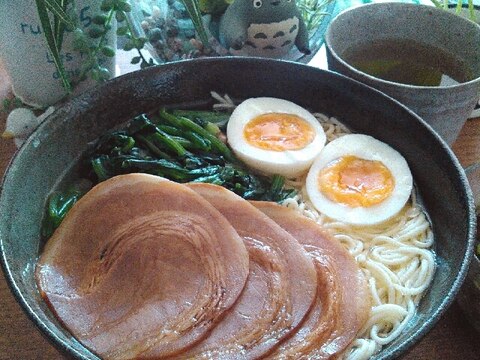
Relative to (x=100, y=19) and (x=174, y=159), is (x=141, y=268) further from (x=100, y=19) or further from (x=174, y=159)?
(x=100, y=19)

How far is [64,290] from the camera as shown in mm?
1187

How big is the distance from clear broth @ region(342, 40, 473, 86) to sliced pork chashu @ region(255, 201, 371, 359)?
28.1 inches

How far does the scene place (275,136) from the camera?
1.59 meters

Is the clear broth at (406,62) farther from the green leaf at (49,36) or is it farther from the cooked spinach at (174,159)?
the green leaf at (49,36)

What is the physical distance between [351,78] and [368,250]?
534 millimetres

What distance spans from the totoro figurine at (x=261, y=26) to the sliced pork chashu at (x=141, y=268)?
2.04 ft

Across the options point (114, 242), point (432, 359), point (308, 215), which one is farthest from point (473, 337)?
point (114, 242)

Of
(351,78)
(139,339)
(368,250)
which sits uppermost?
(351,78)

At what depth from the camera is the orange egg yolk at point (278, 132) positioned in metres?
1.56

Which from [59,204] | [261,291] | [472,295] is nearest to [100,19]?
[59,204]

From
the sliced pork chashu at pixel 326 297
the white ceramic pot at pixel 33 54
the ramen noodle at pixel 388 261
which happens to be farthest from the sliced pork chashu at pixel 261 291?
the white ceramic pot at pixel 33 54

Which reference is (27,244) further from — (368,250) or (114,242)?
(368,250)

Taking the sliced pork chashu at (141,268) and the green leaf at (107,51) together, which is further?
the green leaf at (107,51)

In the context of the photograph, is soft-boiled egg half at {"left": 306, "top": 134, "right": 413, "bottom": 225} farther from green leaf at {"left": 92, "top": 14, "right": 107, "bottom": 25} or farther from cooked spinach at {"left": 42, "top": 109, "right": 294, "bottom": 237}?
green leaf at {"left": 92, "top": 14, "right": 107, "bottom": 25}
